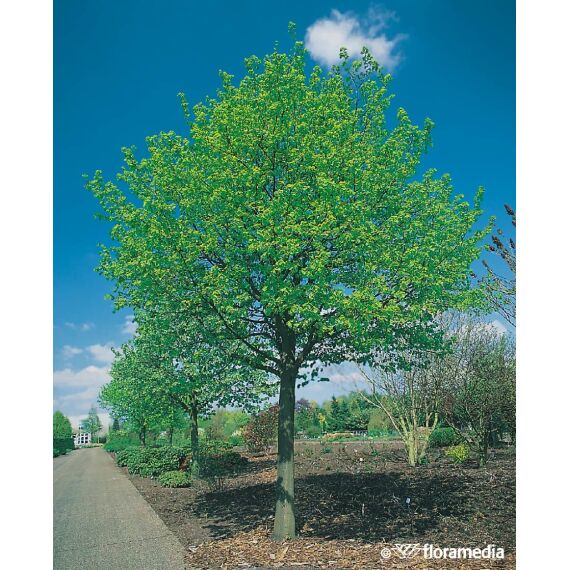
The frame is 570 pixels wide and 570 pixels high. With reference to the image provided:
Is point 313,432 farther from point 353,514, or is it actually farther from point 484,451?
point 353,514

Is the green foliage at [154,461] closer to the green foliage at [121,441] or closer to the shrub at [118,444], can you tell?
the green foliage at [121,441]

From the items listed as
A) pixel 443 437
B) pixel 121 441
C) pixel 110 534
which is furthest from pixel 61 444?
pixel 110 534

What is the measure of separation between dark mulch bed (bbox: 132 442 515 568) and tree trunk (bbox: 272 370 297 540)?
0.88ft

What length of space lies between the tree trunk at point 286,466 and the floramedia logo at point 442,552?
1.66 metres

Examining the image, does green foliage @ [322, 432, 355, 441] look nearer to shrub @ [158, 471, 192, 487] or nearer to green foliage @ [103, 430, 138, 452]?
shrub @ [158, 471, 192, 487]

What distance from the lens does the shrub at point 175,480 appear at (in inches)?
608

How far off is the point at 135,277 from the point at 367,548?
16.8ft

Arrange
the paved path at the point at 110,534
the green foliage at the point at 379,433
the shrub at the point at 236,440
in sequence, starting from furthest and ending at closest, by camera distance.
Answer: the shrub at the point at 236,440
the green foliage at the point at 379,433
the paved path at the point at 110,534

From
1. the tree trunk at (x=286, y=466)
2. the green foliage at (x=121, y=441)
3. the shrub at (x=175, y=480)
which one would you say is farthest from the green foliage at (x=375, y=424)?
the tree trunk at (x=286, y=466)

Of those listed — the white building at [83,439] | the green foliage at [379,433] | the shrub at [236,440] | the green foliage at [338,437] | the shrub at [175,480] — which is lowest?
the white building at [83,439]

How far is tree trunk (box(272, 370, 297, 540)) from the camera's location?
818cm

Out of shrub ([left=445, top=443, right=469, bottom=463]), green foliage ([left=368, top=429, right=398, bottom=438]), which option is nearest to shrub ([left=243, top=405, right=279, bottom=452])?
green foliage ([left=368, top=429, right=398, bottom=438])
